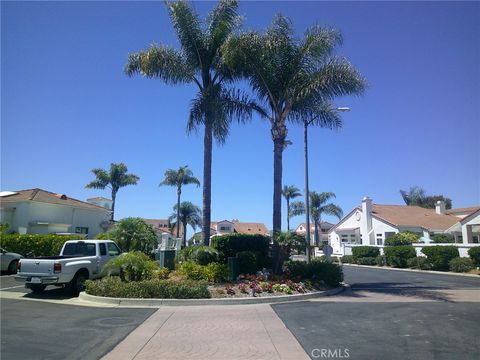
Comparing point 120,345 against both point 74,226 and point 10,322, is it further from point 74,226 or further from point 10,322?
point 74,226

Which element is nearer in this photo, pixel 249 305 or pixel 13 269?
pixel 249 305

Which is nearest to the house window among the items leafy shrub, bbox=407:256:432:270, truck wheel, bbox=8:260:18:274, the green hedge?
the green hedge

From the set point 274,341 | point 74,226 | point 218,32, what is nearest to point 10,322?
point 274,341

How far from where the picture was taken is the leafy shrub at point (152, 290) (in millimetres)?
12398

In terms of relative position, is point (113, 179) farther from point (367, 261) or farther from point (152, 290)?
point (152, 290)

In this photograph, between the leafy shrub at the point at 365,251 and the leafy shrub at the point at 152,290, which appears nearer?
the leafy shrub at the point at 152,290

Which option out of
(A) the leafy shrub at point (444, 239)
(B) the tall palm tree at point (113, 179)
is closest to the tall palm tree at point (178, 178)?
(B) the tall palm tree at point (113, 179)

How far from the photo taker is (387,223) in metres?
45.2

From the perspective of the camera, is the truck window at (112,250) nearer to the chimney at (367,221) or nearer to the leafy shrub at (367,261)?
the leafy shrub at (367,261)

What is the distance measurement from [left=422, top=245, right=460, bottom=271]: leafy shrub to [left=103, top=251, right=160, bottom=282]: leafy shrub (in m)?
22.4

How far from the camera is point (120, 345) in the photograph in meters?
7.50

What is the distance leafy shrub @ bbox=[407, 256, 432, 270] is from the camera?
29.8 m

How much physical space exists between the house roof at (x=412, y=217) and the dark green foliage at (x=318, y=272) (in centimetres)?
3087

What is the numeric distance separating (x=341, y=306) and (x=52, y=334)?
24.4ft
